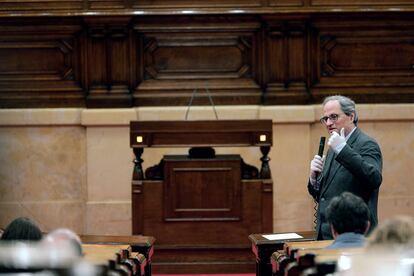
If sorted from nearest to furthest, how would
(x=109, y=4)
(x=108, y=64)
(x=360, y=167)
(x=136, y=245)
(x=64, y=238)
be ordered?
(x=64, y=238)
(x=360, y=167)
(x=136, y=245)
(x=109, y=4)
(x=108, y=64)

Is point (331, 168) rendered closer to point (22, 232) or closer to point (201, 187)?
point (201, 187)

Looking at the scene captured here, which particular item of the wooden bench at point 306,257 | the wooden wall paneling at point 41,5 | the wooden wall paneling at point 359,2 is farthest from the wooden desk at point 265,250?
the wooden wall paneling at point 41,5

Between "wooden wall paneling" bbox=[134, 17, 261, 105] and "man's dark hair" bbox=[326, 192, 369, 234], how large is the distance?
5.05 m

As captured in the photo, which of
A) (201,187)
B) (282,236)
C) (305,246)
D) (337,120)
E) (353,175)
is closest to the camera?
(305,246)

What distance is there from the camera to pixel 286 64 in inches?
408

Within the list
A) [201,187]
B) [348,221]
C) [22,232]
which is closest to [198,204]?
[201,187]

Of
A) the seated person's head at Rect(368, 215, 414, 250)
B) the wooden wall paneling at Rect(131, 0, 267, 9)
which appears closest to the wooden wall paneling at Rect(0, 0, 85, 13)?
the wooden wall paneling at Rect(131, 0, 267, 9)

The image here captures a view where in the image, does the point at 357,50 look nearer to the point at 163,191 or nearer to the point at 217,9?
the point at 217,9

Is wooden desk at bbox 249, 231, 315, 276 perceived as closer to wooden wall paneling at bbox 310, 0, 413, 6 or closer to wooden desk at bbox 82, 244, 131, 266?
wooden desk at bbox 82, 244, 131, 266

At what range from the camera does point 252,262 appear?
8773 millimetres

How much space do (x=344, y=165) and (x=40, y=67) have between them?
197 inches

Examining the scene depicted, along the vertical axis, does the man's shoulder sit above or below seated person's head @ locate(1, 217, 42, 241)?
above

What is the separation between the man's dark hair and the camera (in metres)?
5.32

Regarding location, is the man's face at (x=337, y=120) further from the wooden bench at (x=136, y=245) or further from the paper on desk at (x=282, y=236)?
the wooden bench at (x=136, y=245)
